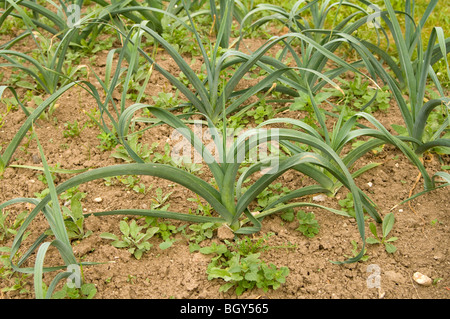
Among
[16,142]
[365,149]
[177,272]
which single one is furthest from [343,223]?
[16,142]

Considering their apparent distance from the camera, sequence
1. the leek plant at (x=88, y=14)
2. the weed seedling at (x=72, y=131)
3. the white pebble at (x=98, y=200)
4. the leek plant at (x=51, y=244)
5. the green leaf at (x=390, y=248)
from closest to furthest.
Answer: the leek plant at (x=51, y=244)
the green leaf at (x=390, y=248)
the white pebble at (x=98, y=200)
the weed seedling at (x=72, y=131)
the leek plant at (x=88, y=14)

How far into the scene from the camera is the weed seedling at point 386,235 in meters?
1.78

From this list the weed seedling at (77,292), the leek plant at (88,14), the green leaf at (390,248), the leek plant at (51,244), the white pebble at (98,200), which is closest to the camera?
the leek plant at (51,244)

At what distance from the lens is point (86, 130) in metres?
2.42

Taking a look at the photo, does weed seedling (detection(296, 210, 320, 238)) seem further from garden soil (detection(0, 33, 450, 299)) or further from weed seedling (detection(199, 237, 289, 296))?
weed seedling (detection(199, 237, 289, 296))

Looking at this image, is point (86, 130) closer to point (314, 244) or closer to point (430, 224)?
point (314, 244)

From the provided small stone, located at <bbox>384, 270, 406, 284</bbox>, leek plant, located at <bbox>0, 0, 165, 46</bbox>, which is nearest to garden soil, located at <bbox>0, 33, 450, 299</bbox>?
small stone, located at <bbox>384, 270, 406, 284</bbox>

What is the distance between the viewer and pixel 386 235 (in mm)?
1835

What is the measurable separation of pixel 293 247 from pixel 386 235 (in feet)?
1.19

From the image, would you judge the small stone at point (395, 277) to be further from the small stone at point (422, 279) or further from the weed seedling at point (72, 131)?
the weed seedling at point (72, 131)

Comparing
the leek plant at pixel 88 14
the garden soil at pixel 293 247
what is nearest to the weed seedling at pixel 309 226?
the garden soil at pixel 293 247

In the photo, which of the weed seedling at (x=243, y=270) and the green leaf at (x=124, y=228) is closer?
the weed seedling at (x=243, y=270)

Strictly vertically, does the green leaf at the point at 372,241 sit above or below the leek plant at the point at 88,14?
below

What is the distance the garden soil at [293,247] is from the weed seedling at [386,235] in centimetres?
2
